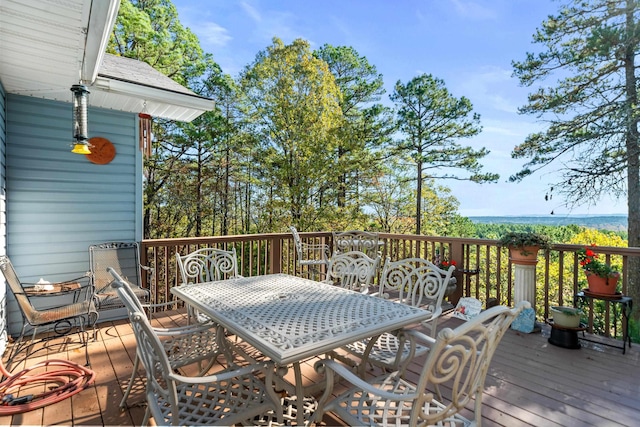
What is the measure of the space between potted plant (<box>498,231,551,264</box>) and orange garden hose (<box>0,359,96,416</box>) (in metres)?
4.34

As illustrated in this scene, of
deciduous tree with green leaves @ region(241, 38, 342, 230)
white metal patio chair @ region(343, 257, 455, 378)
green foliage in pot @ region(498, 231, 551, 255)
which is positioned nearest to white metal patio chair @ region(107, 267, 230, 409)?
white metal patio chair @ region(343, 257, 455, 378)

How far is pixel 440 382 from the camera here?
127 centimetres

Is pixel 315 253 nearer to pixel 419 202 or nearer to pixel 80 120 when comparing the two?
pixel 80 120

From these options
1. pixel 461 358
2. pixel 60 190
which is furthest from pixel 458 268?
pixel 60 190

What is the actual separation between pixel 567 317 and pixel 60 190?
225 inches

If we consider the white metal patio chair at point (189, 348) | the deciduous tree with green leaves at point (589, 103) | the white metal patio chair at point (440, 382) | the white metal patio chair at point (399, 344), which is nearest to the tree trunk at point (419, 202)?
the deciduous tree with green leaves at point (589, 103)

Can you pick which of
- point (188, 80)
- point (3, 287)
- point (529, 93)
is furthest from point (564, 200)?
point (188, 80)

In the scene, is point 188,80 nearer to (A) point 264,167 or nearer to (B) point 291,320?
(A) point 264,167

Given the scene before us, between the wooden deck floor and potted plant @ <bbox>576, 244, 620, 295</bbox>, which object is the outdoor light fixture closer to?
the wooden deck floor

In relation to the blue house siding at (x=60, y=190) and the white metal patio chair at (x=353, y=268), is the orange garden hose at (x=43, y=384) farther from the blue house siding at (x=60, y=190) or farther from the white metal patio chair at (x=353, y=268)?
the white metal patio chair at (x=353, y=268)

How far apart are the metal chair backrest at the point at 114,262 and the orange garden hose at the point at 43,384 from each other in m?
1.15

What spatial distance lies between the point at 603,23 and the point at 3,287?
11662mm

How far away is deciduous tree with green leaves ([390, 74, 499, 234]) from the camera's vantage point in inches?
544

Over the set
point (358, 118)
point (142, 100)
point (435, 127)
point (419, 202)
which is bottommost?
point (419, 202)
